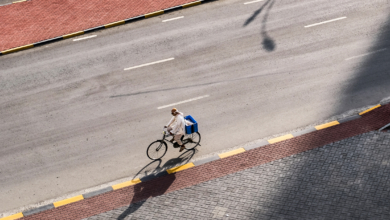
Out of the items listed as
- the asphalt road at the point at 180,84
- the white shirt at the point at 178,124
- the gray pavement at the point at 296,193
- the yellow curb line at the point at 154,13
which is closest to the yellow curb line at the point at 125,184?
the asphalt road at the point at 180,84

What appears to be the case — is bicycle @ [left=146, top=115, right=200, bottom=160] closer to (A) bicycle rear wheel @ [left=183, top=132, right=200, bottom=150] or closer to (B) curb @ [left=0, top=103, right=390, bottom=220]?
(A) bicycle rear wheel @ [left=183, top=132, right=200, bottom=150]

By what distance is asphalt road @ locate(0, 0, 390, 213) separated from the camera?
13.2 m

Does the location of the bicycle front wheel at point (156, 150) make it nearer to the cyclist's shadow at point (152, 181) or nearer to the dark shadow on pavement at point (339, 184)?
the cyclist's shadow at point (152, 181)

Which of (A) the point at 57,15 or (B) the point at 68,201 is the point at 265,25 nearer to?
(A) the point at 57,15

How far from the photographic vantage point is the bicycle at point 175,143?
1238 centimetres

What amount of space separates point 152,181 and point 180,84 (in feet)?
14.4

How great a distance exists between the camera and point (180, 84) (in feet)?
50.5

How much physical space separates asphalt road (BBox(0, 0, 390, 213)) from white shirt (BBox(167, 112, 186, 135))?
1128 millimetres

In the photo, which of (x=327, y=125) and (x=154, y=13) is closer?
(x=327, y=125)

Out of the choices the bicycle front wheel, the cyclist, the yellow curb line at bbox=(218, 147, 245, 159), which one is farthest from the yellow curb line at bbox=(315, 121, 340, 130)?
the bicycle front wheel

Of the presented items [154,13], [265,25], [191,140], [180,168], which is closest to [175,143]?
[191,140]

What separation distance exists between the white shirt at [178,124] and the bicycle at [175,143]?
17cm

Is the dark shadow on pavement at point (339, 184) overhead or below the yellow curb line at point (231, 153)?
below

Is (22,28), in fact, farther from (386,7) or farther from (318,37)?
(386,7)
